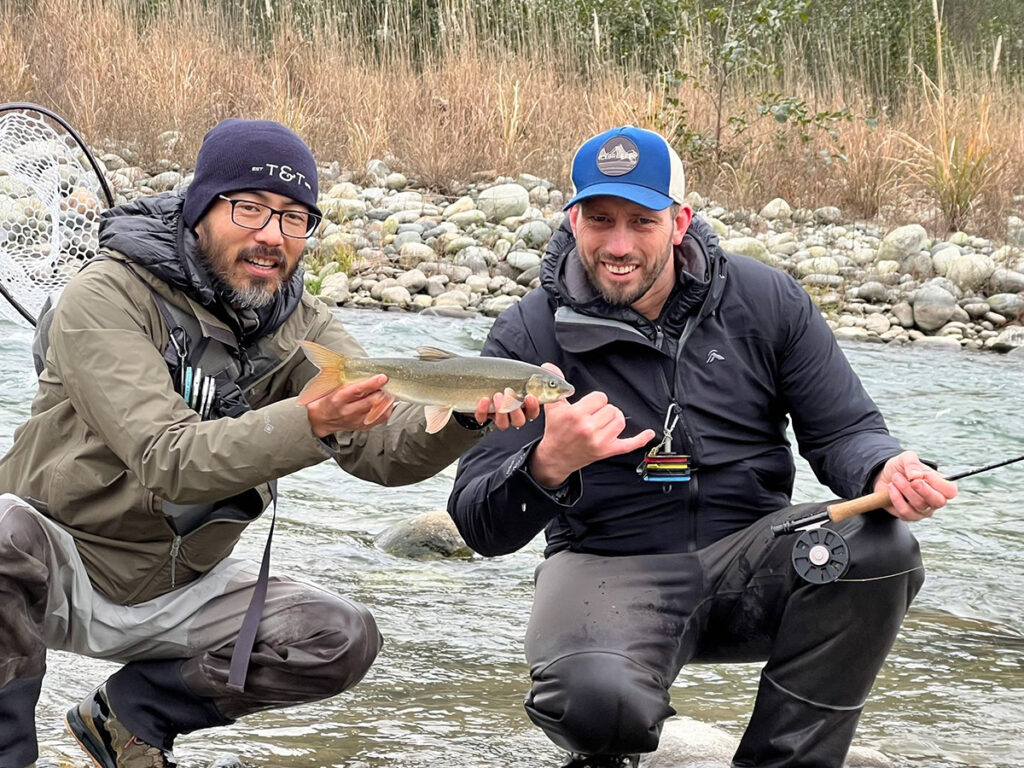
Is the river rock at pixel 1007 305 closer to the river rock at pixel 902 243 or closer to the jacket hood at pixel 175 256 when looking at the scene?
the river rock at pixel 902 243

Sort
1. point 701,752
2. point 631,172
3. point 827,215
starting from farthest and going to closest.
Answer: point 827,215, point 631,172, point 701,752

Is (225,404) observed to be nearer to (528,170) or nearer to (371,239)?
(371,239)

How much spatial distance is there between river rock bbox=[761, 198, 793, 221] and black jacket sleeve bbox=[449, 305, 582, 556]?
10.2m

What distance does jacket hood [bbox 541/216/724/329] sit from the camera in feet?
11.9

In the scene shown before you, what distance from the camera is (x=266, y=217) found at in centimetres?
333

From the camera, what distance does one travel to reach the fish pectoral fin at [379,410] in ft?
9.31

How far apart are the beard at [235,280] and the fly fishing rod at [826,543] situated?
1.36 m

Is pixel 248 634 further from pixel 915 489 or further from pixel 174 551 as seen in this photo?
pixel 915 489

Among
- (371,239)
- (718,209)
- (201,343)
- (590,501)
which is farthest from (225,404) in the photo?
(718,209)

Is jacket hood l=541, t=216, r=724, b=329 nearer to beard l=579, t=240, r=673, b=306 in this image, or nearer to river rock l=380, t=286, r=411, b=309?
beard l=579, t=240, r=673, b=306

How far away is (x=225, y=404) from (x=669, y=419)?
1116 mm

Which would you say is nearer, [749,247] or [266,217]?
[266,217]

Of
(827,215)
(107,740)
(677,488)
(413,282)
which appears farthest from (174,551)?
(827,215)

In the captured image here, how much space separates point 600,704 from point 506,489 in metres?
0.54
